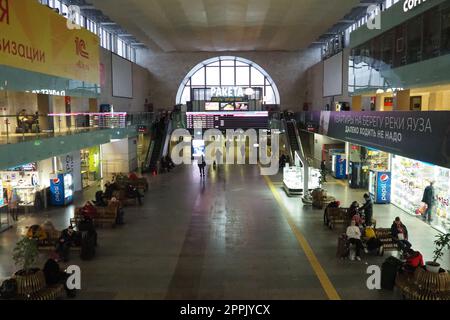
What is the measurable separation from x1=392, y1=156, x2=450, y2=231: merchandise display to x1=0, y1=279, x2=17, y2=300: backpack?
42.8 ft

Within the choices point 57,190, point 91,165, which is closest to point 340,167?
point 91,165

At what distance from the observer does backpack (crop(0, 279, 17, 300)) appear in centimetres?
917

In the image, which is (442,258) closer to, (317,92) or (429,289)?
(429,289)

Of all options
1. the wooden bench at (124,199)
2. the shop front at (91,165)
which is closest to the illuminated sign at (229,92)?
the shop front at (91,165)

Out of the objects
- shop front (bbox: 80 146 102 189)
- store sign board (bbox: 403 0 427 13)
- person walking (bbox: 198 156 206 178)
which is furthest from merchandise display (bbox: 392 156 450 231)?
shop front (bbox: 80 146 102 189)

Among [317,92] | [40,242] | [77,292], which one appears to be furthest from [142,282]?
[317,92]

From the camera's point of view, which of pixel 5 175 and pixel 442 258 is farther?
pixel 5 175

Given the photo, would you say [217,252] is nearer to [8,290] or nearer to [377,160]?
[8,290]

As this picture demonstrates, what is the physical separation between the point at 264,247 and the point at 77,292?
5782 millimetres

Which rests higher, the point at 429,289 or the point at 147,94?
the point at 147,94

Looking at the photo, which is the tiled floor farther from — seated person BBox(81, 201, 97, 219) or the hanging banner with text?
the hanging banner with text

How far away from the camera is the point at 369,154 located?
77.3 feet

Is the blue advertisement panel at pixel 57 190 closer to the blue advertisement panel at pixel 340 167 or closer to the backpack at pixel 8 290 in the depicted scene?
the backpack at pixel 8 290

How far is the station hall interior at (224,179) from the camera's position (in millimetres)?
10820
